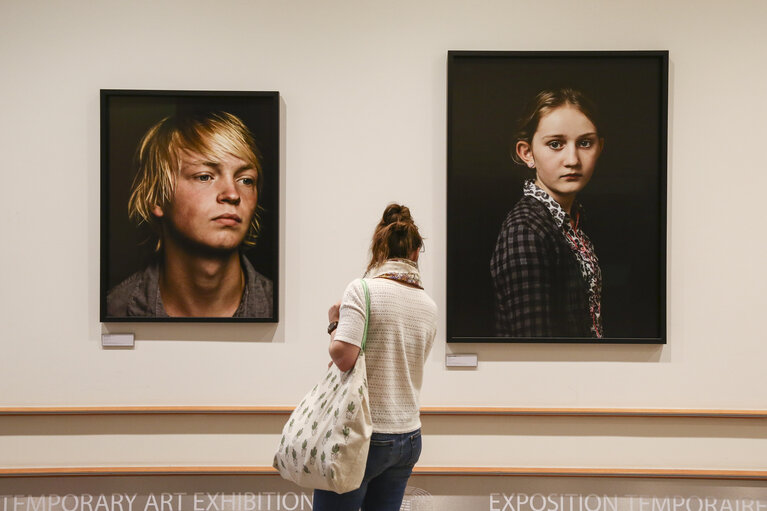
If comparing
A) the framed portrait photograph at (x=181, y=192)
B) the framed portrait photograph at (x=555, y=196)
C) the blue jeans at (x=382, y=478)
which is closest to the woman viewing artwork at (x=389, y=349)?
the blue jeans at (x=382, y=478)

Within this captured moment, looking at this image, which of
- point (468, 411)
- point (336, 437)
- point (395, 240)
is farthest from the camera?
point (468, 411)

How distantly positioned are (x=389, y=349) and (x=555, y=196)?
1.32 metres

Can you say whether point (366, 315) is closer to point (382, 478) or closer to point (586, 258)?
point (382, 478)

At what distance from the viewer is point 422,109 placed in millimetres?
2680

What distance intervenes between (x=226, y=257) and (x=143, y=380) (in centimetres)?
66

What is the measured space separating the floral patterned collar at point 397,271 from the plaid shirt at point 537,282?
38.5 inches

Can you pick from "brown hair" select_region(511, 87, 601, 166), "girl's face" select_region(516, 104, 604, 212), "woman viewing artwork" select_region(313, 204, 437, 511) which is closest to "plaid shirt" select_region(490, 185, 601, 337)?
"girl's face" select_region(516, 104, 604, 212)

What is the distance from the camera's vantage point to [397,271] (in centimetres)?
174

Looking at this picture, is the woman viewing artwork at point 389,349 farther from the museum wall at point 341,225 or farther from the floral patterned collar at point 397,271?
the museum wall at point 341,225

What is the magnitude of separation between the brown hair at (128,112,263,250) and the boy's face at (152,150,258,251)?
24 mm

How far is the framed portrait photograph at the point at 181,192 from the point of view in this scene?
265cm

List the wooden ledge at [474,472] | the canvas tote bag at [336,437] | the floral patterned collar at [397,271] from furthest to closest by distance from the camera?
the wooden ledge at [474,472] < the floral patterned collar at [397,271] < the canvas tote bag at [336,437]

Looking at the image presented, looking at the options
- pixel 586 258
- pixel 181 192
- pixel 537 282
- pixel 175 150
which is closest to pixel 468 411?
pixel 537 282

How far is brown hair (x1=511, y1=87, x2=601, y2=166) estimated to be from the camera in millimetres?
2656
